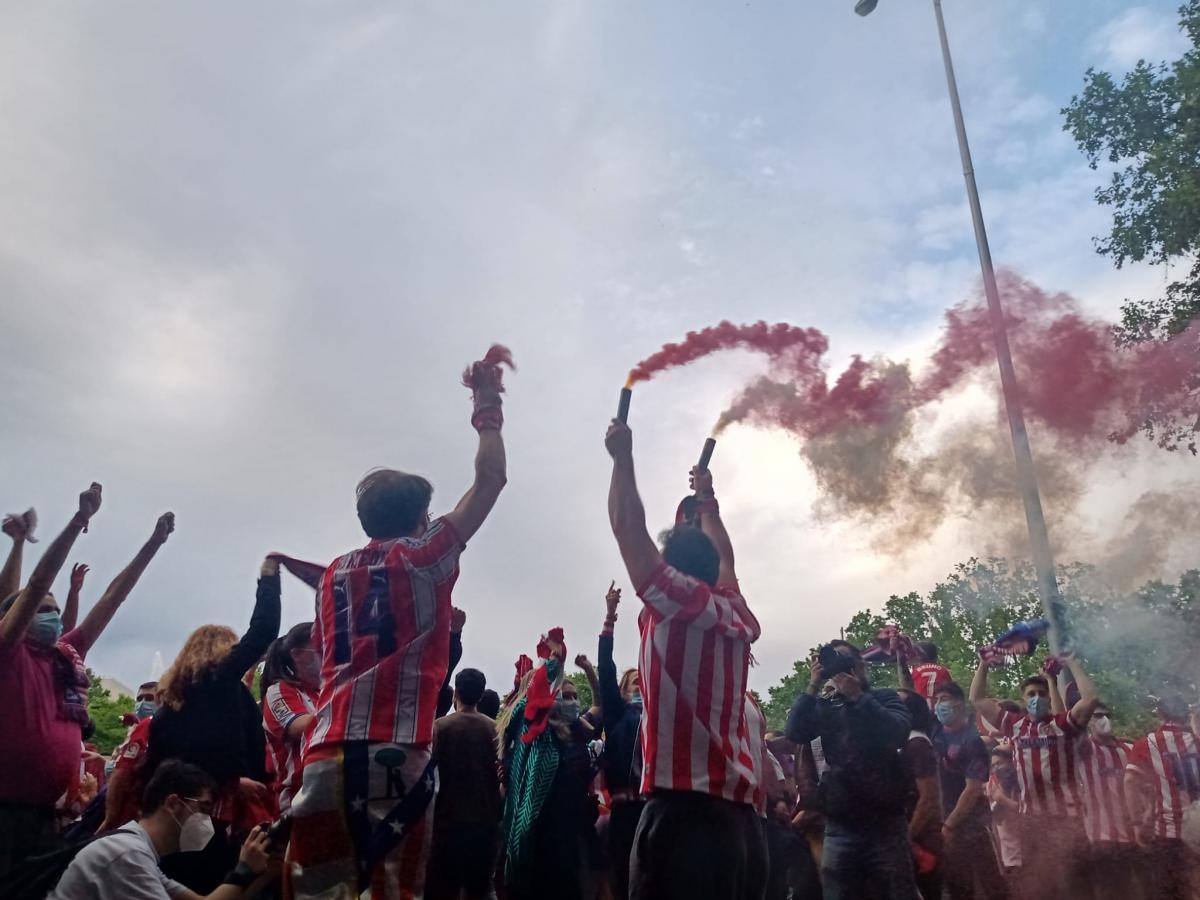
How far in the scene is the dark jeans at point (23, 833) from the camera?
16.5 ft

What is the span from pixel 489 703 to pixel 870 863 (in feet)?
12.0

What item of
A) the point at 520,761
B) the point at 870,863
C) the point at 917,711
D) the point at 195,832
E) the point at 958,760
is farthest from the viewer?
the point at 958,760

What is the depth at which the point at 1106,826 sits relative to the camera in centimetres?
832

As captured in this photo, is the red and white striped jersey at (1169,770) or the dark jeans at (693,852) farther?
the red and white striped jersey at (1169,770)

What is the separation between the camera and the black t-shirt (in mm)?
7996

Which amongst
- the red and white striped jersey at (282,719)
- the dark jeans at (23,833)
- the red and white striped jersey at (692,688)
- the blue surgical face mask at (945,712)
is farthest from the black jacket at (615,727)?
the dark jeans at (23,833)

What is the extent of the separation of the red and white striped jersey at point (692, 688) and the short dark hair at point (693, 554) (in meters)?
0.16

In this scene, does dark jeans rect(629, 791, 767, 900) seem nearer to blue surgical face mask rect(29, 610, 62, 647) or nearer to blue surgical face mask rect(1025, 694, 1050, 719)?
A: blue surgical face mask rect(29, 610, 62, 647)

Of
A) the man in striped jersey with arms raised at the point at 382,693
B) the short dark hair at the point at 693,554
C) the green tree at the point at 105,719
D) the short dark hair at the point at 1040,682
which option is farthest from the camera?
the green tree at the point at 105,719

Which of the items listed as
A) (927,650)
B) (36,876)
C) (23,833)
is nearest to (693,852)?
(36,876)

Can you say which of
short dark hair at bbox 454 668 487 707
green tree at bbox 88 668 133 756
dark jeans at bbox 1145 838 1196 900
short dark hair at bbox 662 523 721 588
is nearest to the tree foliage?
dark jeans at bbox 1145 838 1196 900

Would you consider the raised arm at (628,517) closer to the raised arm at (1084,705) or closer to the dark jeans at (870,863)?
the dark jeans at (870,863)

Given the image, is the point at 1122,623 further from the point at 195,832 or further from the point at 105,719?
the point at 105,719

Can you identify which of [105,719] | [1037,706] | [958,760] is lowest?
[958,760]
